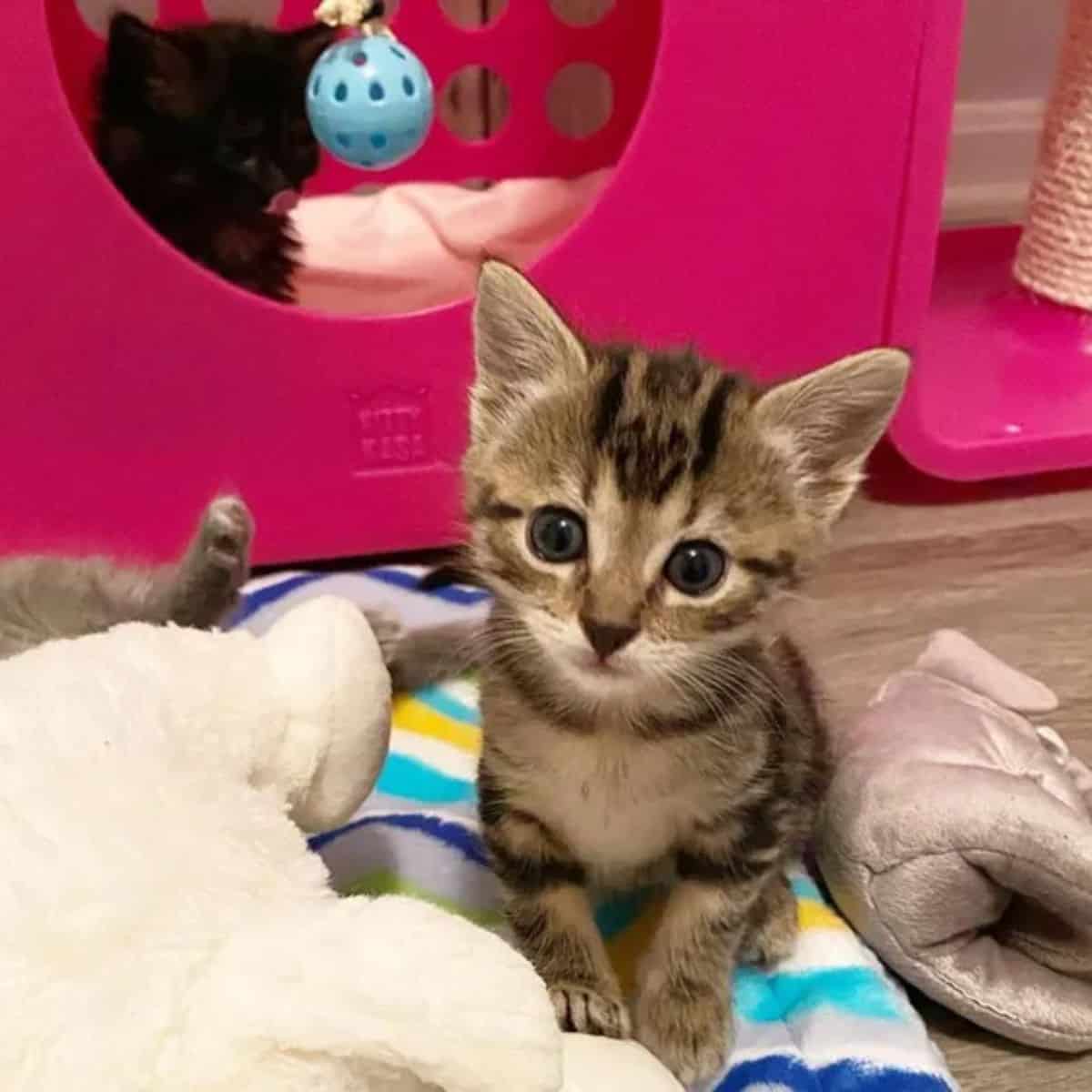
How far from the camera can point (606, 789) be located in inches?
37.0

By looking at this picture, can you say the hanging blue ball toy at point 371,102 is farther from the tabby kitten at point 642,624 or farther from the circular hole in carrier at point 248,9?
the circular hole in carrier at point 248,9

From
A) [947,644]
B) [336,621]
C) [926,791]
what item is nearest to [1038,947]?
[926,791]

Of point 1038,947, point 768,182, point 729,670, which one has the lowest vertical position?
point 1038,947

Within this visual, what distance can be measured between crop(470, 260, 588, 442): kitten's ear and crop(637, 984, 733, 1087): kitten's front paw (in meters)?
0.40

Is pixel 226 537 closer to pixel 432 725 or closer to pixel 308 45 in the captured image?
pixel 432 725

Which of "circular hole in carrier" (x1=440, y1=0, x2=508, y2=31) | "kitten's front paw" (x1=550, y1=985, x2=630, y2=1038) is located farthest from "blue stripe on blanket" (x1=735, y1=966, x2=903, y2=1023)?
"circular hole in carrier" (x1=440, y1=0, x2=508, y2=31)

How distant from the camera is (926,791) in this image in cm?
102

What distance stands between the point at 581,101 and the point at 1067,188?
0.63 meters

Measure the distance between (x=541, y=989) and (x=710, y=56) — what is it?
40.1 inches

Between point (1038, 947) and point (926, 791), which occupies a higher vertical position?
point (926, 791)

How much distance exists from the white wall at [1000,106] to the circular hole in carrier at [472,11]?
80cm

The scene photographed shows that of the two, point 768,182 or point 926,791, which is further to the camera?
point 768,182

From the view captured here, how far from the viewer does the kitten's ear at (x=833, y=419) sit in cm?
91

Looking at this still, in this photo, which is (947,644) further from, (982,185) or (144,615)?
(982,185)
